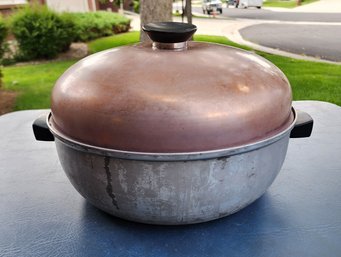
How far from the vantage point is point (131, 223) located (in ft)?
3.84

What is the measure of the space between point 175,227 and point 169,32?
61 centimetres

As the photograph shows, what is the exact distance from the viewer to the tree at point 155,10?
4.03 metres

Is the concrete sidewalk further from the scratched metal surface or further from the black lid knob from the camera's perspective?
the black lid knob

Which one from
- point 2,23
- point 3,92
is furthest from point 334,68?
point 2,23

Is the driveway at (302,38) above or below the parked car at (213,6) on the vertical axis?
above

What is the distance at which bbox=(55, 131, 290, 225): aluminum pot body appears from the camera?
3.05ft

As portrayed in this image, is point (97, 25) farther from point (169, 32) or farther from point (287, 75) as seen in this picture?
point (169, 32)

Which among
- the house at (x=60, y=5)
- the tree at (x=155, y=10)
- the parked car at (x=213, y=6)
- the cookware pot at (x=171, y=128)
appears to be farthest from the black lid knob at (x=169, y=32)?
the parked car at (x=213, y=6)

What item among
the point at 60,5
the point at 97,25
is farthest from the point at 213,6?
the point at 97,25

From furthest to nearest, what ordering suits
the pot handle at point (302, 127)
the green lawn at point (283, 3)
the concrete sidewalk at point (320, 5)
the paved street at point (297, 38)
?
the green lawn at point (283, 3) < the concrete sidewalk at point (320, 5) < the paved street at point (297, 38) < the pot handle at point (302, 127)

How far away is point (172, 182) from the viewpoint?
3.07 feet

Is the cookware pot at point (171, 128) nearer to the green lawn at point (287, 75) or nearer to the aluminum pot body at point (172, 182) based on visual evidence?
the aluminum pot body at point (172, 182)

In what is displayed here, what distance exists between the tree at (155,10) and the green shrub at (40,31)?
3.86 m

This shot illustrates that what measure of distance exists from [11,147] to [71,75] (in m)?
0.86
